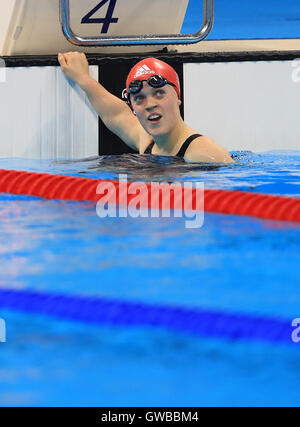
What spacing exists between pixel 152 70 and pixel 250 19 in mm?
10654

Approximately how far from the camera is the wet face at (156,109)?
4.50 m

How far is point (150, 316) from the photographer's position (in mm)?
1844

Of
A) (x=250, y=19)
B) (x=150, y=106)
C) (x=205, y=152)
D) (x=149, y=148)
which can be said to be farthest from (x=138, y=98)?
(x=250, y=19)

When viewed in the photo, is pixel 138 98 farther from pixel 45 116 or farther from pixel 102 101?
pixel 45 116

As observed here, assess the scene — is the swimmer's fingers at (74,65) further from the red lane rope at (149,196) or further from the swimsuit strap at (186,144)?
the red lane rope at (149,196)

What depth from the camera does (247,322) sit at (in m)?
1.77

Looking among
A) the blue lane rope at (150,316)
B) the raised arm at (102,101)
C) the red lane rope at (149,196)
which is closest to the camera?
the blue lane rope at (150,316)

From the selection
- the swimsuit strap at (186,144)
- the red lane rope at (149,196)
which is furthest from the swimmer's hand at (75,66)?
the red lane rope at (149,196)

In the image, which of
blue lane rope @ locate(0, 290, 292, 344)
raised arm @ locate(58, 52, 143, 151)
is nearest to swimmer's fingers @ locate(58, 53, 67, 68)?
raised arm @ locate(58, 52, 143, 151)

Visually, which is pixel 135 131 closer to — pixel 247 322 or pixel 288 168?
pixel 288 168

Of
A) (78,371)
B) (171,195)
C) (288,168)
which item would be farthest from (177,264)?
(288,168)

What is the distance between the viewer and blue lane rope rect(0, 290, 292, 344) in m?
1.74

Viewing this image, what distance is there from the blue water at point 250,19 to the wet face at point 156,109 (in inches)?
301

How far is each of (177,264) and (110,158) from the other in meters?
2.71
